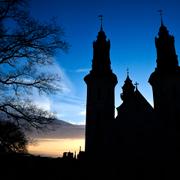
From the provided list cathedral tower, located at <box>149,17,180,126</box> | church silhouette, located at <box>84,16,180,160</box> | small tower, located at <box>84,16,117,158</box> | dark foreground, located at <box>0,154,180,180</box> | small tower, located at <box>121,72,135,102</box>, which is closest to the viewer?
dark foreground, located at <box>0,154,180,180</box>

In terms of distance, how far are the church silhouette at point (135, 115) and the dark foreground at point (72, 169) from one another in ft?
50.7

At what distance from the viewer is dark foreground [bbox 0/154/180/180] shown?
36.1 feet

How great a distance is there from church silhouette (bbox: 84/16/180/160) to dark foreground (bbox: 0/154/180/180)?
A: 50.7 ft

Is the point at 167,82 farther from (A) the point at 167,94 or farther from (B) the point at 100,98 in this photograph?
(B) the point at 100,98

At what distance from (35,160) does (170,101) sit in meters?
21.8

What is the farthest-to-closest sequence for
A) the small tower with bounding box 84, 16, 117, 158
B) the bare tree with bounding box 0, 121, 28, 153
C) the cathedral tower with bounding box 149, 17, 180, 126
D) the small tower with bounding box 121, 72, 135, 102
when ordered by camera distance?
1. the small tower with bounding box 121, 72, 135, 102
2. the cathedral tower with bounding box 149, 17, 180, 126
3. the small tower with bounding box 84, 16, 117, 158
4. the bare tree with bounding box 0, 121, 28, 153

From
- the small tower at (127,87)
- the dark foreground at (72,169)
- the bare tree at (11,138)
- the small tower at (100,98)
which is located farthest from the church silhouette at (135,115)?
the bare tree at (11,138)

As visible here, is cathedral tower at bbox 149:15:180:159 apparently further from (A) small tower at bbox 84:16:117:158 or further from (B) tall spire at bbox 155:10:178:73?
(A) small tower at bbox 84:16:117:158

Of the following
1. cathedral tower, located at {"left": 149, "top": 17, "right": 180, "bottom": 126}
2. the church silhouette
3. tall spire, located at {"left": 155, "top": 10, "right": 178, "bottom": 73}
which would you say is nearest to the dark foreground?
the church silhouette

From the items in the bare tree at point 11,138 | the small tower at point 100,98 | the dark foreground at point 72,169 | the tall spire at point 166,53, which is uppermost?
the tall spire at point 166,53

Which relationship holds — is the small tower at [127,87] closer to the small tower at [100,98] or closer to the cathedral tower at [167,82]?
the small tower at [100,98]

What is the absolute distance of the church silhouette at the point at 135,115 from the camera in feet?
91.5

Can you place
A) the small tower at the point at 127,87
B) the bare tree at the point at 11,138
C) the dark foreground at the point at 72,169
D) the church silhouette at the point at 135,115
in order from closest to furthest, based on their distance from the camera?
the bare tree at the point at 11,138 < the dark foreground at the point at 72,169 < the church silhouette at the point at 135,115 < the small tower at the point at 127,87

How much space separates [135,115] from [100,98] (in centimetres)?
494
